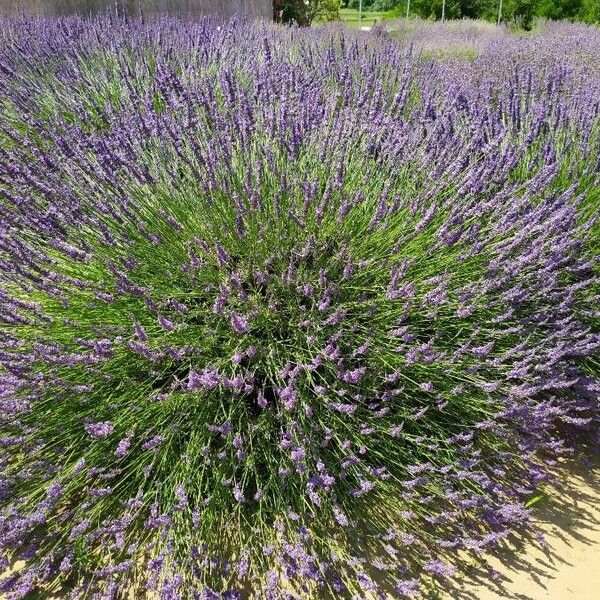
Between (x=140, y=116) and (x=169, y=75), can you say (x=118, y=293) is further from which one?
(x=169, y=75)

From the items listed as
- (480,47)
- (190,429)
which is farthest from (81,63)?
(480,47)

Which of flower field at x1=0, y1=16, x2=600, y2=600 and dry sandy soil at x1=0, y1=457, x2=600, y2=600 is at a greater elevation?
flower field at x1=0, y1=16, x2=600, y2=600

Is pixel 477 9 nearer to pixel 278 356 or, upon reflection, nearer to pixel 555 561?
pixel 278 356

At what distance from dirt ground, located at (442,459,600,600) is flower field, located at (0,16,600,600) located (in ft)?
0.32

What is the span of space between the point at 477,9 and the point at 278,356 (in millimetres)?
20697

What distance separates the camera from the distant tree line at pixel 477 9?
44.3 ft

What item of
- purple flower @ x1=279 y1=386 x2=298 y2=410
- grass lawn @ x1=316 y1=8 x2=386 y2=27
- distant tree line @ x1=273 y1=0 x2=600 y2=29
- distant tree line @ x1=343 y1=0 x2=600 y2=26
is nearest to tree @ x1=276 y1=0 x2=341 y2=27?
distant tree line @ x1=273 y1=0 x2=600 y2=29

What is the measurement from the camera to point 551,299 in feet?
7.66

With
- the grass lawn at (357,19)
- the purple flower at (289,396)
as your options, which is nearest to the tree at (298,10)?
the grass lawn at (357,19)

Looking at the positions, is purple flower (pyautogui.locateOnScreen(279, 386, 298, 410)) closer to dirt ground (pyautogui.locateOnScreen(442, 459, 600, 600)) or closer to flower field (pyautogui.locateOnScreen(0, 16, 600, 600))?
flower field (pyautogui.locateOnScreen(0, 16, 600, 600))

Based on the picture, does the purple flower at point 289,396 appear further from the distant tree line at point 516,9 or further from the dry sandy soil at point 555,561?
the distant tree line at point 516,9

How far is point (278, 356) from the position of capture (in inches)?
79.7

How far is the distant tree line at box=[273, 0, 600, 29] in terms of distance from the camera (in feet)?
44.3

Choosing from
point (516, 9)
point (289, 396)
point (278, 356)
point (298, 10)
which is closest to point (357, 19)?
point (516, 9)
